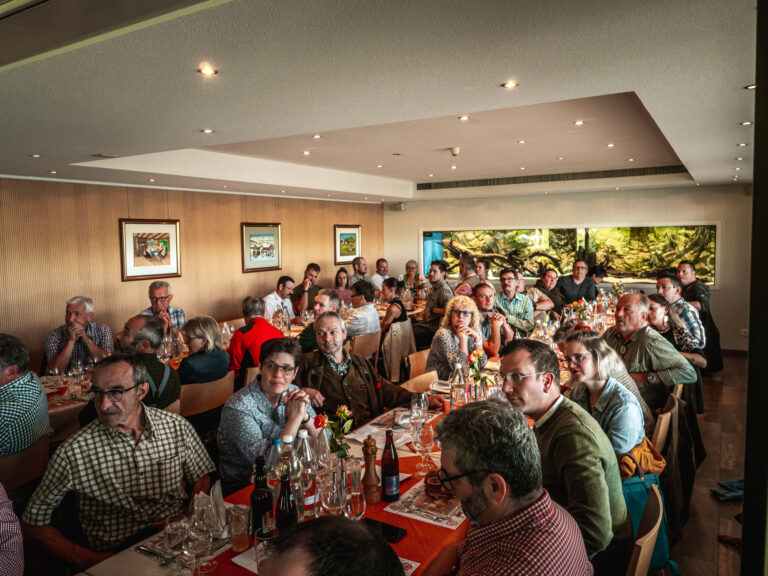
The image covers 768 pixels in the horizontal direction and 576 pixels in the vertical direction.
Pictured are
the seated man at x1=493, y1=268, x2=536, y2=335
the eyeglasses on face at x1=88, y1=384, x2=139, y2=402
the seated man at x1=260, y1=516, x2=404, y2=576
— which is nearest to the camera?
the seated man at x1=260, y1=516, x2=404, y2=576

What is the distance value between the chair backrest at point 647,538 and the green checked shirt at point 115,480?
2102 mm

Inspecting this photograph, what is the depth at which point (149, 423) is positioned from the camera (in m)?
2.60

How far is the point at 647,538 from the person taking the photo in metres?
1.80

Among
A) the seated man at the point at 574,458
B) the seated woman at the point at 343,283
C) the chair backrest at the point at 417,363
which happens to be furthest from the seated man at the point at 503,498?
the seated woman at the point at 343,283

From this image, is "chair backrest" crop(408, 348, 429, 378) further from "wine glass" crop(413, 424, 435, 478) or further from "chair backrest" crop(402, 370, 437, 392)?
"wine glass" crop(413, 424, 435, 478)

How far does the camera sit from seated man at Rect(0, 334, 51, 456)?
10.1 ft

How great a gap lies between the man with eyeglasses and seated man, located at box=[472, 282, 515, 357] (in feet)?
11.9

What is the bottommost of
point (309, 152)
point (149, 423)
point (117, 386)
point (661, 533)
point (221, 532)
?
point (661, 533)

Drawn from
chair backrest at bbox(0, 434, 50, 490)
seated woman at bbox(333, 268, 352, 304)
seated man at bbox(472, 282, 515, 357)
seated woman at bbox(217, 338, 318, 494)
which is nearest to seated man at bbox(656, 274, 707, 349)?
seated man at bbox(472, 282, 515, 357)

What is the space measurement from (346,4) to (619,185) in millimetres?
9349

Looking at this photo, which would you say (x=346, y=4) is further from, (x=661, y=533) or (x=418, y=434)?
(x=661, y=533)

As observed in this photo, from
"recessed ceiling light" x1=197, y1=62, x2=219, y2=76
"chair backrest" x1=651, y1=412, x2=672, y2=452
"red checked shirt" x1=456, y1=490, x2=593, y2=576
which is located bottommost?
"chair backrest" x1=651, y1=412, x2=672, y2=452

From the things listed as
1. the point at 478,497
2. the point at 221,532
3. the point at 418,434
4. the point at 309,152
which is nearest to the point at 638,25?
the point at 478,497

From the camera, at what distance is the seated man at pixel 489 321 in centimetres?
571
